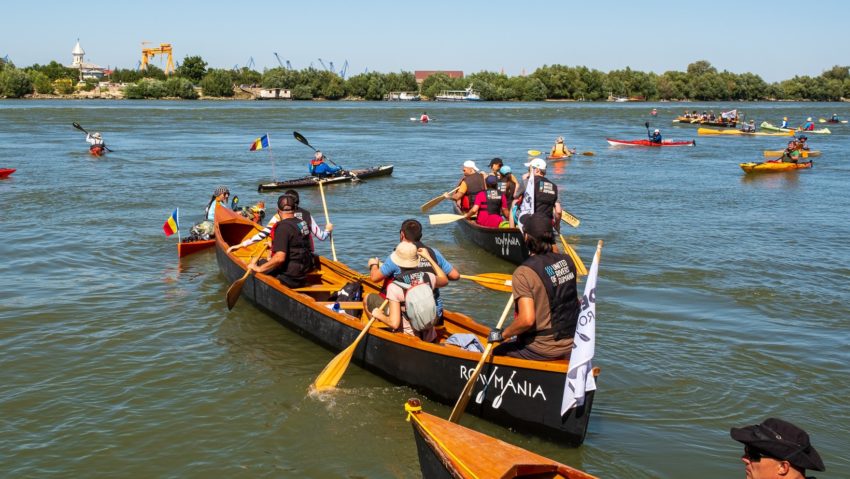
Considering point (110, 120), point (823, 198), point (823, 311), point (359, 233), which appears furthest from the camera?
point (110, 120)

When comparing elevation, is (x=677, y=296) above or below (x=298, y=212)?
below

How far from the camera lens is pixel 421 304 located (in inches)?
328

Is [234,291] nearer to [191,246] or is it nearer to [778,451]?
[191,246]

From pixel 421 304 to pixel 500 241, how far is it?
23.0 ft

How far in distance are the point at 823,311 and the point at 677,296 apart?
90.2 inches

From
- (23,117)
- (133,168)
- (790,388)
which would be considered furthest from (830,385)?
(23,117)

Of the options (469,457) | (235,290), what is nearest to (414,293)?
(469,457)

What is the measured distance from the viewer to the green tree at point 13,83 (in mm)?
113625

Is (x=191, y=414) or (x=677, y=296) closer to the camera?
(x=191, y=414)

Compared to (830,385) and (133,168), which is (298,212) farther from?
(133,168)

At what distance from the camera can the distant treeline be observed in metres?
144

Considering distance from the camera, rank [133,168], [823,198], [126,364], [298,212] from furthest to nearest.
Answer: [133,168]
[823,198]
[298,212]
[126,364]

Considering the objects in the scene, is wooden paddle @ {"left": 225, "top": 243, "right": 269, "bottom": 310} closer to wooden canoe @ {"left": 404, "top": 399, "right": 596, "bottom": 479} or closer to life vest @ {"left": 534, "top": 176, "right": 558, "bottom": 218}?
life vest @ {"left": 534, "top": 176, "right": 558, "bottom": 218}

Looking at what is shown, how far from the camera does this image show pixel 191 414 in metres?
8.71
